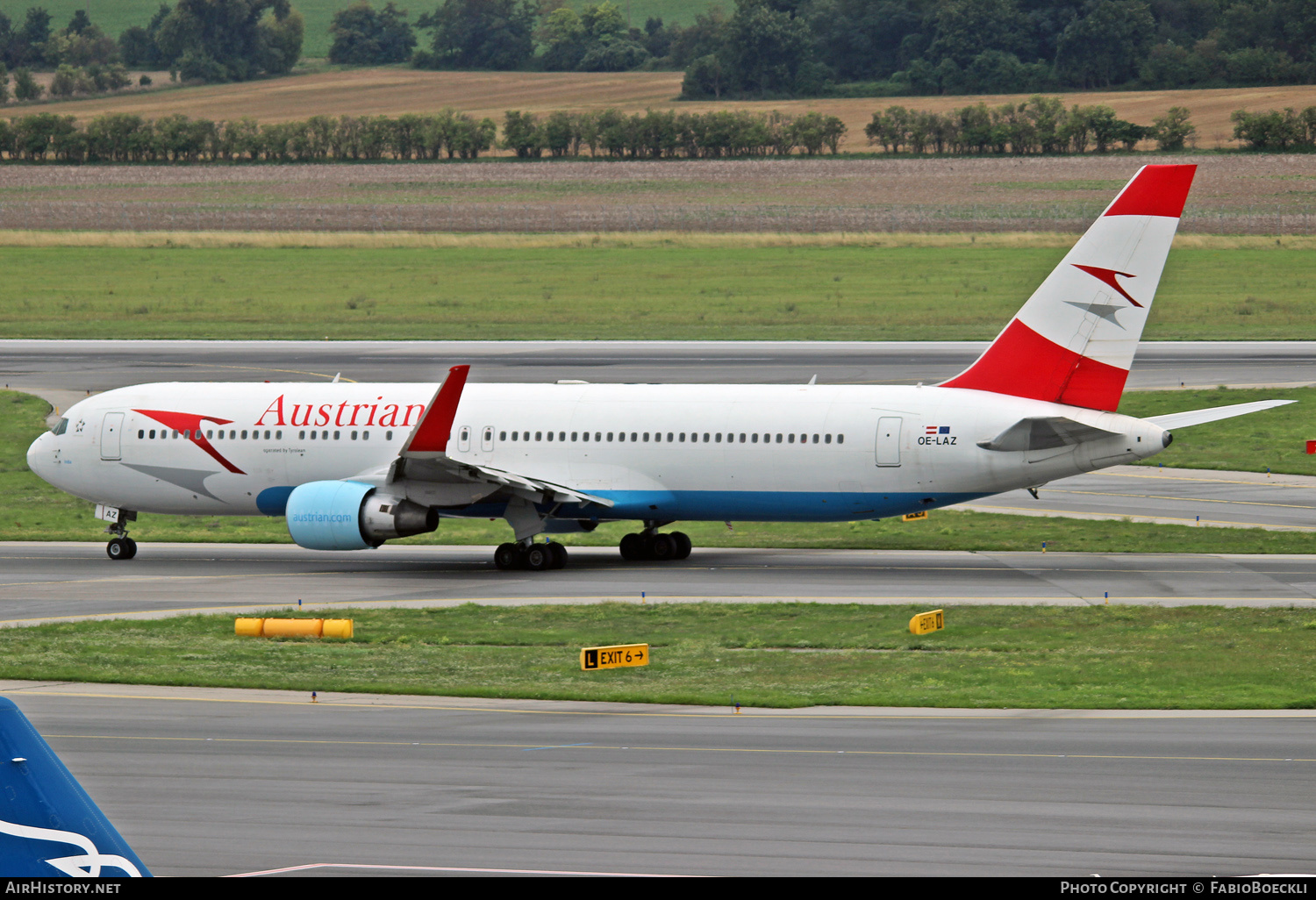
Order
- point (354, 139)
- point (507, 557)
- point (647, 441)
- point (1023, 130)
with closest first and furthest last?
point (647, 441)
point (507, 557)
point (1023, 130)
point (354, 139)

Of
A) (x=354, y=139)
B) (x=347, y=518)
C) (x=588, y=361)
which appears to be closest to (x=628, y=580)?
(x=347, y=518)

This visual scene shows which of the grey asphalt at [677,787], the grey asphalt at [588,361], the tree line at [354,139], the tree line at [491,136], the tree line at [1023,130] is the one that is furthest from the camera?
the tree line at [354,139]

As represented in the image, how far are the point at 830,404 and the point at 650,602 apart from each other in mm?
6716

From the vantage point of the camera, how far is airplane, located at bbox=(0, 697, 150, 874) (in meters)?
9.66

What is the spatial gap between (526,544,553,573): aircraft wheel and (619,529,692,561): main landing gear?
2.19 metres

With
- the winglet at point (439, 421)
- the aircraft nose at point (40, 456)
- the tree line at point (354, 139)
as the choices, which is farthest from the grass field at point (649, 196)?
the winglet at point (439, 421)

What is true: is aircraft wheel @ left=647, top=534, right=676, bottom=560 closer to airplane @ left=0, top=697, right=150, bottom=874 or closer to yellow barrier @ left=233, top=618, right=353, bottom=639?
yellow barrier @ left=233, top=618, right=353, bottom=639

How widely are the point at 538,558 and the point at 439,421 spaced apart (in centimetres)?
414

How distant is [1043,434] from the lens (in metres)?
34.1

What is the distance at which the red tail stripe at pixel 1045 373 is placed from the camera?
3469 centimetres

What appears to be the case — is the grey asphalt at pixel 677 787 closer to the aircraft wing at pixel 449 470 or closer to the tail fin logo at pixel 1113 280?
the aircraft wing at pixel 449 470

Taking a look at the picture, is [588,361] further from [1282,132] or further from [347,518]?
[1282,132]

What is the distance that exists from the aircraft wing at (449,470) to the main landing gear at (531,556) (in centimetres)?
108

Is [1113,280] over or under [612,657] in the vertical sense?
over
